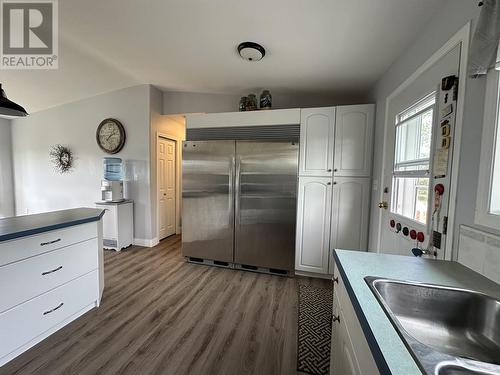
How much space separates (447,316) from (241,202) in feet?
7.31

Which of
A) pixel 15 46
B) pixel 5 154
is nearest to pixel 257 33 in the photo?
pixel 15 46

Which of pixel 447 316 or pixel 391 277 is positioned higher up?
pixel 391 277

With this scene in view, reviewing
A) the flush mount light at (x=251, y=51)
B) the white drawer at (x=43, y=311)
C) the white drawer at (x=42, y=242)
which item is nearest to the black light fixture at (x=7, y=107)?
Result: the white drawer at (x=42, y=242)

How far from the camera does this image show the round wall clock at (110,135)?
144 inches

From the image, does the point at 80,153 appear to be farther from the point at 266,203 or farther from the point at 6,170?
the point at 266,203

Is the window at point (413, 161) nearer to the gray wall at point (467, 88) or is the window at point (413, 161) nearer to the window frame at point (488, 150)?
the gray wall at point (467, 88)

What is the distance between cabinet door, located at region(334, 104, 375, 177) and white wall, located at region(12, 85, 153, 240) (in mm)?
2841

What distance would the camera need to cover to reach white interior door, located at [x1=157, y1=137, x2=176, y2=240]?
3922 mm

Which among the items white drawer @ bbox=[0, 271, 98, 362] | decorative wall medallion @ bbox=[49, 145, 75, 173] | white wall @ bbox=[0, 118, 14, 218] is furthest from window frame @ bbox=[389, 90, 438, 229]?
white wall @ bbox=[0, 118, 14, 218]

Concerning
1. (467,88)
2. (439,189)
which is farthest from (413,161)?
(467,88)

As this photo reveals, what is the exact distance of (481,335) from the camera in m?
0.82

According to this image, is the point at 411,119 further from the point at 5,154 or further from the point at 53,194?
the point at 5,154

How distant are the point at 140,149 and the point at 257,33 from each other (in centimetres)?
260

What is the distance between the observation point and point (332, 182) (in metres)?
2.63
